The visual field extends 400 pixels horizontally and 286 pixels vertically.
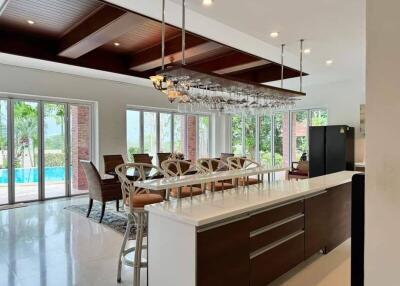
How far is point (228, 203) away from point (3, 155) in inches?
239

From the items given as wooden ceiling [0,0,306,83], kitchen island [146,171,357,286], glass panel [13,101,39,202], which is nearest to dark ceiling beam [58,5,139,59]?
wooden ceiling [0,0,306,83]

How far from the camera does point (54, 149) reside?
7.04m

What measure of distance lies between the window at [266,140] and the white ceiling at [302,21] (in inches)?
187

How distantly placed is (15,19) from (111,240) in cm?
362

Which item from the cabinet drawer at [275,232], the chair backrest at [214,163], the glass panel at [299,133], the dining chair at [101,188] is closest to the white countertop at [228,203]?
the cabinet drawer at [275,232]

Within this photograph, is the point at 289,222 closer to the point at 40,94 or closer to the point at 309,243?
the point at 309,243

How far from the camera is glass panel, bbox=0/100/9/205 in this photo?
629cm

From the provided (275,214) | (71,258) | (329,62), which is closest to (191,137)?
(329,62)

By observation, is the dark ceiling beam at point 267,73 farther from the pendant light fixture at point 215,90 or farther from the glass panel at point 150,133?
the glass panel at point 150,133

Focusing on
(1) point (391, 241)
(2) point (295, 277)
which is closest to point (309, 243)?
(2) point (295, 277)

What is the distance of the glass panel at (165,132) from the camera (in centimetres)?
930

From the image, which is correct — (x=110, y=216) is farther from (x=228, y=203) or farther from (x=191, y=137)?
(x=191, y=137)

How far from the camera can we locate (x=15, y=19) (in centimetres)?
433

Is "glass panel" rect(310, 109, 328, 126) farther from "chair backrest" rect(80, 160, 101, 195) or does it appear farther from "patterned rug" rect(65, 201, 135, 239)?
"chair backrest" rect(80, 160, 101, 195)
